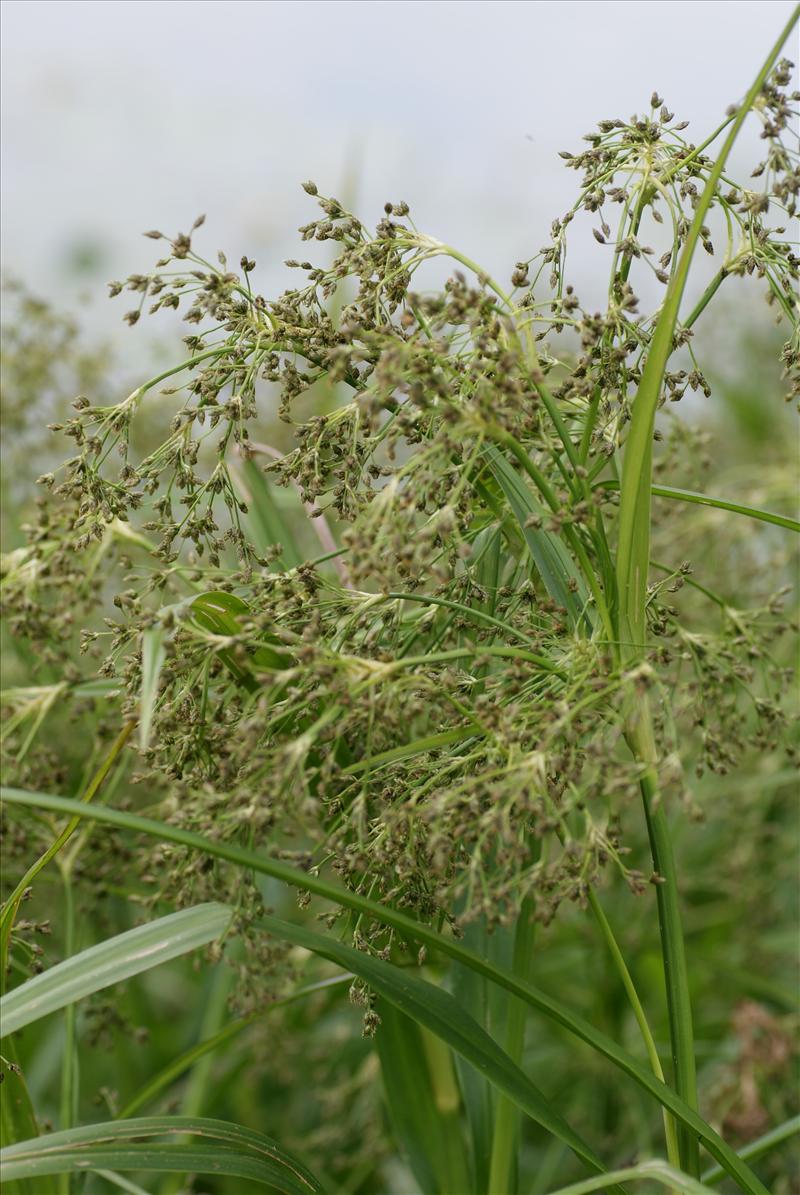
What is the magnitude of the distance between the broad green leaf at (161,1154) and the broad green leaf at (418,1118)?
24cm

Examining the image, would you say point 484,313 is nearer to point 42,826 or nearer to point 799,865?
point 42,826

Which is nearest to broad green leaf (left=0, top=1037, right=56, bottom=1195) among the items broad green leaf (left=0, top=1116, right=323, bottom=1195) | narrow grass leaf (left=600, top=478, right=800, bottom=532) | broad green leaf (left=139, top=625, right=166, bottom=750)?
broad green leaf (left=0, top=1116, right=323, bottom=1195)

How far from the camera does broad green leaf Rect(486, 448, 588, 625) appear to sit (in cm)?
72

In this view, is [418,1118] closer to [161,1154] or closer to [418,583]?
[161,1154]

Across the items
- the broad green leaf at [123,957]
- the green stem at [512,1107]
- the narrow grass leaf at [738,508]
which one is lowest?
the green stem at [512,1107]

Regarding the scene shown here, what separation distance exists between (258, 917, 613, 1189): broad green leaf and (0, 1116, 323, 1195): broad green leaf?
5.6 inches

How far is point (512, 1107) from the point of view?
0.87 meters

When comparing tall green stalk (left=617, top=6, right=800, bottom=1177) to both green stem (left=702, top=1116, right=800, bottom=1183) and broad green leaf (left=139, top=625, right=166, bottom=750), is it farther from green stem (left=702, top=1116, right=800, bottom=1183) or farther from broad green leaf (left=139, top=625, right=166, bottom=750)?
broad green leaf (left=139, top=625, right=166, bottom=750)

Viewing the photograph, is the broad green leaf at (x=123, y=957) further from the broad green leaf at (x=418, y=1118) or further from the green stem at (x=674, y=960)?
the broad green leaf at (x=418, y=1118)

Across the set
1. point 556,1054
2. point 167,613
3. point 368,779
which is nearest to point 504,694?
point 368,779

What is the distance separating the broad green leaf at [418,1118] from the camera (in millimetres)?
1006

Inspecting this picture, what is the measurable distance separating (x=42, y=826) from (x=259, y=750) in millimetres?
504

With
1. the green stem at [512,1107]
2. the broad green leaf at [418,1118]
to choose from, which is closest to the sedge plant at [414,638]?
the green stem at [512,1107]

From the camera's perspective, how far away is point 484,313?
24.4 inches
